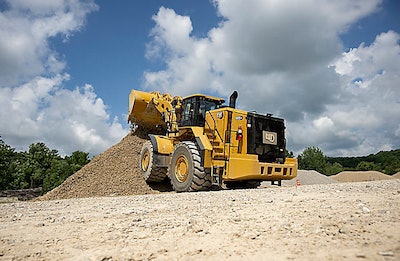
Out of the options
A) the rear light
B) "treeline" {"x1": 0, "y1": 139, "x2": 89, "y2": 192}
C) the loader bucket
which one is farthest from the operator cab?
"treeline" {"x1": 0, "y1": 139, "x2": 89, "y2": 192}

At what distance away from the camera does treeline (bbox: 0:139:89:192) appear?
28.8m

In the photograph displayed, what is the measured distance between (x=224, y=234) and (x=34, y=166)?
123ft

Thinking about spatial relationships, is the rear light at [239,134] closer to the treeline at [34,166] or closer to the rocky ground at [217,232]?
the rocky ground at [217,232]

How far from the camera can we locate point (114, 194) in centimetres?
1216

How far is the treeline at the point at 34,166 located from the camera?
1136 inches

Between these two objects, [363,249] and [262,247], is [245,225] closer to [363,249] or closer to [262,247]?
[262,247]

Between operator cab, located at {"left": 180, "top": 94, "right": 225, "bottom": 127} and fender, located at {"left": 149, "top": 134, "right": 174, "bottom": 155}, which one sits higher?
operator cab, located at {"left": 180, "top": 94, "right": 225, "bottom": 127}

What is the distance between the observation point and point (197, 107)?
11.5 meters

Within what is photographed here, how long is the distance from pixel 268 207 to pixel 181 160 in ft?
19.8

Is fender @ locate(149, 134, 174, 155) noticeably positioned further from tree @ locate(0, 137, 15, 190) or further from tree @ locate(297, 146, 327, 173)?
tree @ locate(297, 146, 327, 173)

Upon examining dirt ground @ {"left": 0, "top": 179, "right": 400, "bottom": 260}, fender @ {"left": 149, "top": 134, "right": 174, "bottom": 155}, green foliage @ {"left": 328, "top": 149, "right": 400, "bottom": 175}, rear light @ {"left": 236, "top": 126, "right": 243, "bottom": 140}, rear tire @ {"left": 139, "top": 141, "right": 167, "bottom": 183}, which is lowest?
dirt ground @ {"left": 0, "top": 179, "right": 400, "bottom": 260}

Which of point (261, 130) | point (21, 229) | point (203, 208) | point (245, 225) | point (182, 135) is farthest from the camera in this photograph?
point (182, 135)

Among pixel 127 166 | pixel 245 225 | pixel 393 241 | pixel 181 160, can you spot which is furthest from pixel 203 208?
pixel 127 166

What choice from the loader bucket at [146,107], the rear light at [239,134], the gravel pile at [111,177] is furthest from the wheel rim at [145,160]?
the rear light at [239,134]
